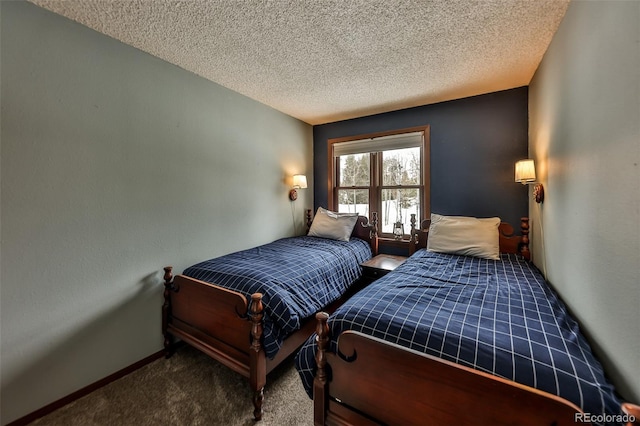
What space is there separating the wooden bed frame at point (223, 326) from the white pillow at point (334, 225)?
1.17 m

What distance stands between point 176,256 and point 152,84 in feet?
4.79

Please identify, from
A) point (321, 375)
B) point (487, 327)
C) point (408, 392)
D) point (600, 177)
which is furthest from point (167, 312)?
point (600, 177)

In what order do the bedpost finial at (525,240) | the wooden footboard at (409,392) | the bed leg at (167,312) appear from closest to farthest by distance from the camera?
the wooden footboard at (409,392) < the bed leg at (167,312) < the bedpost finial at (525,240)

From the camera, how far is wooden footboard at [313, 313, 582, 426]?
809 mm

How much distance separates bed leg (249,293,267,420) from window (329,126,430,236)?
2379 mm

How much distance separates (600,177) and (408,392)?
127 cm

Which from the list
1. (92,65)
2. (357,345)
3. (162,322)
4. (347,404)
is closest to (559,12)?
(357,345)

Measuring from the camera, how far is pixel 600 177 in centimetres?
115

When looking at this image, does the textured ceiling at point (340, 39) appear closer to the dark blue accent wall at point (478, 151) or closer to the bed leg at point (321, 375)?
the dark blue accent wall at point (478, 151)

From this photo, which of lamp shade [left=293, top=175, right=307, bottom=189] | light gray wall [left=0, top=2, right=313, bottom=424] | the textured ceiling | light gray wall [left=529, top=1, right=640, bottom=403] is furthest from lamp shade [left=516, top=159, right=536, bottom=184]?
light gray wall [left=0, top=2, right=313, bottom=424]

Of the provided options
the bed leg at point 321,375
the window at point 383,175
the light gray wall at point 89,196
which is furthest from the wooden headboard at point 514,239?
the light gray wall at point 89,196

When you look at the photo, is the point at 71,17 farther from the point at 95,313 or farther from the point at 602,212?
the point at 602,212

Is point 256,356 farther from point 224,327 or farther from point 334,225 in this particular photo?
point 334,225

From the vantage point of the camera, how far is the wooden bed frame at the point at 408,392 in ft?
2.65
